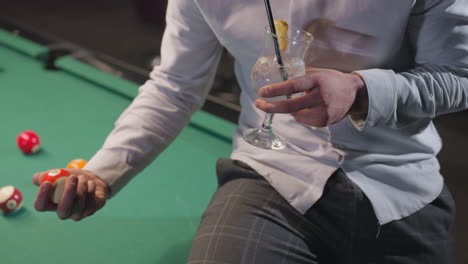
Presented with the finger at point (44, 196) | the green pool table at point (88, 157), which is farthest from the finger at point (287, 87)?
the green pool table at point (88, 157)

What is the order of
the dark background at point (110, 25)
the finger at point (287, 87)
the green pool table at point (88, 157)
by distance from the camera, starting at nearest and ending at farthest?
1. the finger at point (287, 87)
2. the green pool table at point (88, 157)
3. the dark background at point (110, 25)

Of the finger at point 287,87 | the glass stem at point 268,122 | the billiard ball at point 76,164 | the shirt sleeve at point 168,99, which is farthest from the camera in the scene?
the billiard ball at point 76,164

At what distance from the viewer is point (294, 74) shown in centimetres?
76

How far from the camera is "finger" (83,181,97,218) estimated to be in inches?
33.6

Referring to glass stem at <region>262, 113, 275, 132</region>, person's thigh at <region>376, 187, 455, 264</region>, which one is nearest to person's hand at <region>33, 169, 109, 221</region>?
glass stem at <region>262, 113, 275, 132</region>

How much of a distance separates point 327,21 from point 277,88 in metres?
0.27

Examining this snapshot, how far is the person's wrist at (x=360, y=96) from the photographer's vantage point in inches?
29.1

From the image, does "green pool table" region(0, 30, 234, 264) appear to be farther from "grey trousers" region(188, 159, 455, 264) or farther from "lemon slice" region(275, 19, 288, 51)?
"lemon slice" region(275, 19, 288, 51)

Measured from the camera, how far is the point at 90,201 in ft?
2.85

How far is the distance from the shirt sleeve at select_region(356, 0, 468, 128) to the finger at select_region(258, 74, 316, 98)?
0.12 meters

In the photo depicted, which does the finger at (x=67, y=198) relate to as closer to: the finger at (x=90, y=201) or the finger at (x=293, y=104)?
the finger at (x=90, y=201)

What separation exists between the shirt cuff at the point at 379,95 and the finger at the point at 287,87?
12 cm

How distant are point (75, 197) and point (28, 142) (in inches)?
30.4

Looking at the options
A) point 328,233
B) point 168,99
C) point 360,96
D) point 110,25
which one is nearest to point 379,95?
point 360,96
